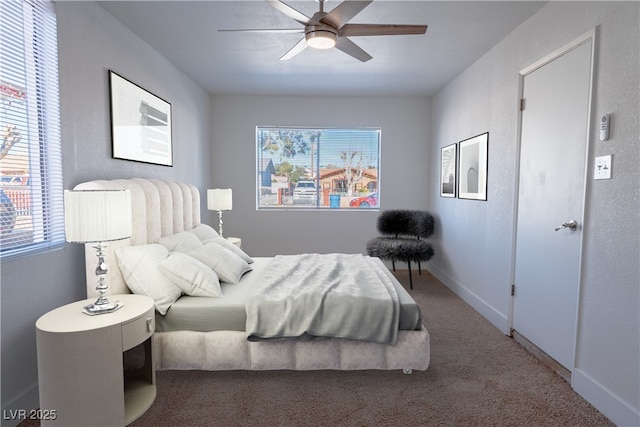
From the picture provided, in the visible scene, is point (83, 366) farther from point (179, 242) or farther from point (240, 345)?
point (179, 242)

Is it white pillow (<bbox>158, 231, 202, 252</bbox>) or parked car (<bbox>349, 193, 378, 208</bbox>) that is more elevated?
parked car (<bbox>349, 193, 378, 208</bbox>)

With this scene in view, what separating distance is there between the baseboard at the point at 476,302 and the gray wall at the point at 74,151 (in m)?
3.45

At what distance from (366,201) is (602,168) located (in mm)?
3643

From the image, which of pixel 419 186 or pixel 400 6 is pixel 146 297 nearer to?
pixel 400 6

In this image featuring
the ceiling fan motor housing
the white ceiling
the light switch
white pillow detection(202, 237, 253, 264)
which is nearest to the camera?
the light switch

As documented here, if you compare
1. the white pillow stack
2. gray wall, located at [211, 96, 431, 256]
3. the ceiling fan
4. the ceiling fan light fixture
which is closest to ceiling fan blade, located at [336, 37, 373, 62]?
the ceiling fan

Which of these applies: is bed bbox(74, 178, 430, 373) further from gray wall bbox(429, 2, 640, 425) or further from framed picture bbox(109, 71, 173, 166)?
gray wall bbox(429, 2, 640, 425)

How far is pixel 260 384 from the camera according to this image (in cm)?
229

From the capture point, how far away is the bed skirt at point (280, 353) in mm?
2303

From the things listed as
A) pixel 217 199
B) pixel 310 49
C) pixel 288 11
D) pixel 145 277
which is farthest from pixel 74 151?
pixel 310 49

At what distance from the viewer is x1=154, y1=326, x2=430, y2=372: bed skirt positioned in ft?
7.55

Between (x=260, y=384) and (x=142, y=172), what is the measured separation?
218 centimetres

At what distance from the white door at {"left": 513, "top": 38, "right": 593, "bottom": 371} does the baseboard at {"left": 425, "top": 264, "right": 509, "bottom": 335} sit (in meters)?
0.17

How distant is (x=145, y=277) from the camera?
2307 millimetres
